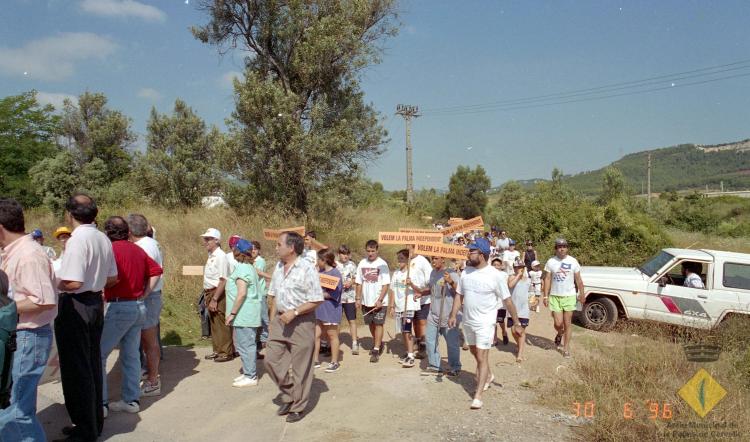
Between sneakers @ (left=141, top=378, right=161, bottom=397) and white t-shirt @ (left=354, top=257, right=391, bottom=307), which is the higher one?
white t-shirt @ (left=354, top=257, right=391, bottom=307)

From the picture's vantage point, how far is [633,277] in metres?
9.94

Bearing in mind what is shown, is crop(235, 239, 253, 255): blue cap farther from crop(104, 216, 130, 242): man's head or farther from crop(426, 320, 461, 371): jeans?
crop(426, 320, 461, 371): jeans

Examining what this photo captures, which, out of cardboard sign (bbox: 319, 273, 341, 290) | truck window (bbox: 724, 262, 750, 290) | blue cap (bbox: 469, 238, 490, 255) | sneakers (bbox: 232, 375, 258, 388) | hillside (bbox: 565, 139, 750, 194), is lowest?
sneakers (bbox: 232, 375, 258, 388)

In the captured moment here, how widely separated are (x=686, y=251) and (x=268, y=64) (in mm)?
12228

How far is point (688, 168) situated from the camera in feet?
510

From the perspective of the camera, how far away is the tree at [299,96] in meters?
14.7

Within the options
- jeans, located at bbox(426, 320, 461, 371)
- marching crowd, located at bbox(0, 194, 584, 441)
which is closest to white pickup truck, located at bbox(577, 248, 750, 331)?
marching crowd, located at bbox(0, 194, 584, 441)

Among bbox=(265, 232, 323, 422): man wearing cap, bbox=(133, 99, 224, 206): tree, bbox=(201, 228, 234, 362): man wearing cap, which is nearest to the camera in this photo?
bbox=(265, 232, 323, 422): man wearing cap

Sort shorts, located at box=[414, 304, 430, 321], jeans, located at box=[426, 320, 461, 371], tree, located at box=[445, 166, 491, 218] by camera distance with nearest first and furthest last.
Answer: jeans, located at box=[426, 320, 461, 371]
shorts, located at box=[414, 304, 430, 321]
tree, located at box=[445, 166, 491, 218]

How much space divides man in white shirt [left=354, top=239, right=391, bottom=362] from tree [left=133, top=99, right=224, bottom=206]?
1132cm

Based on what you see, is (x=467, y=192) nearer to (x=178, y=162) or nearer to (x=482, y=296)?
(x=178, y=162)

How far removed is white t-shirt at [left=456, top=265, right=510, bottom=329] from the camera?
18.9 ft

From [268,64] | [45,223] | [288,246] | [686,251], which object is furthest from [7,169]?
[686,251]

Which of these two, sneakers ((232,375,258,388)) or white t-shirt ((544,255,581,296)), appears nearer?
sneakers ((232,375,258,388))
